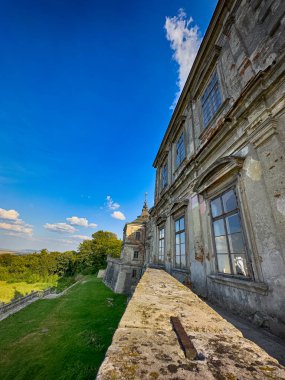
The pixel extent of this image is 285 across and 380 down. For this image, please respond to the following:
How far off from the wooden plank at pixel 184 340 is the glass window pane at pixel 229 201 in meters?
2.97

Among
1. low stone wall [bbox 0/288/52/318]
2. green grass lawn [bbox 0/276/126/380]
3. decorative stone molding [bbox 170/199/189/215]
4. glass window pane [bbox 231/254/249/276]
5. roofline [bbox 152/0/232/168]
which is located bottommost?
low stone wall [bbox 0/288/52/318]

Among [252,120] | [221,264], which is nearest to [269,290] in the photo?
[221,264]

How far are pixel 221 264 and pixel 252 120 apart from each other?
3.37 meters

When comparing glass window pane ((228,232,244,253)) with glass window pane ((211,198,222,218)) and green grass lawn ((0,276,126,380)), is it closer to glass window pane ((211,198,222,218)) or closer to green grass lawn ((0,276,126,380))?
glass window pane ((211,198,222,218))

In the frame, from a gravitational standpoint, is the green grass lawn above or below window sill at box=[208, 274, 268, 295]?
below

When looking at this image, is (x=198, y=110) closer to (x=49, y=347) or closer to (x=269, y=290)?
(x=269, y=290)

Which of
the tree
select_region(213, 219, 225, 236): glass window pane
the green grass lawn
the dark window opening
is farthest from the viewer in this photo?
the tree

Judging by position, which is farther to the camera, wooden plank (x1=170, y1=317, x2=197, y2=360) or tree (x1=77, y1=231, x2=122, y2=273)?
tree (x1=77, y1=231, x2=122, y2=273)

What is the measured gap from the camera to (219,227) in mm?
4441

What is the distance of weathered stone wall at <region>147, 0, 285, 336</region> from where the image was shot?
2867 mm

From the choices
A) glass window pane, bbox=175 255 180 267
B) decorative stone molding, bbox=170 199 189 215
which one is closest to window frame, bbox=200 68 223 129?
decorative stone molding, bbox=170 199 189 215

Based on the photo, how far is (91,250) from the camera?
142 ft

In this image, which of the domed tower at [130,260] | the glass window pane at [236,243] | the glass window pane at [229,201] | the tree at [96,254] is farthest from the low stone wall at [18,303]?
the glass window pane at [229,201]

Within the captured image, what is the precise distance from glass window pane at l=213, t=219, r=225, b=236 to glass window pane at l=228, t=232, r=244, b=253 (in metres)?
0.29
